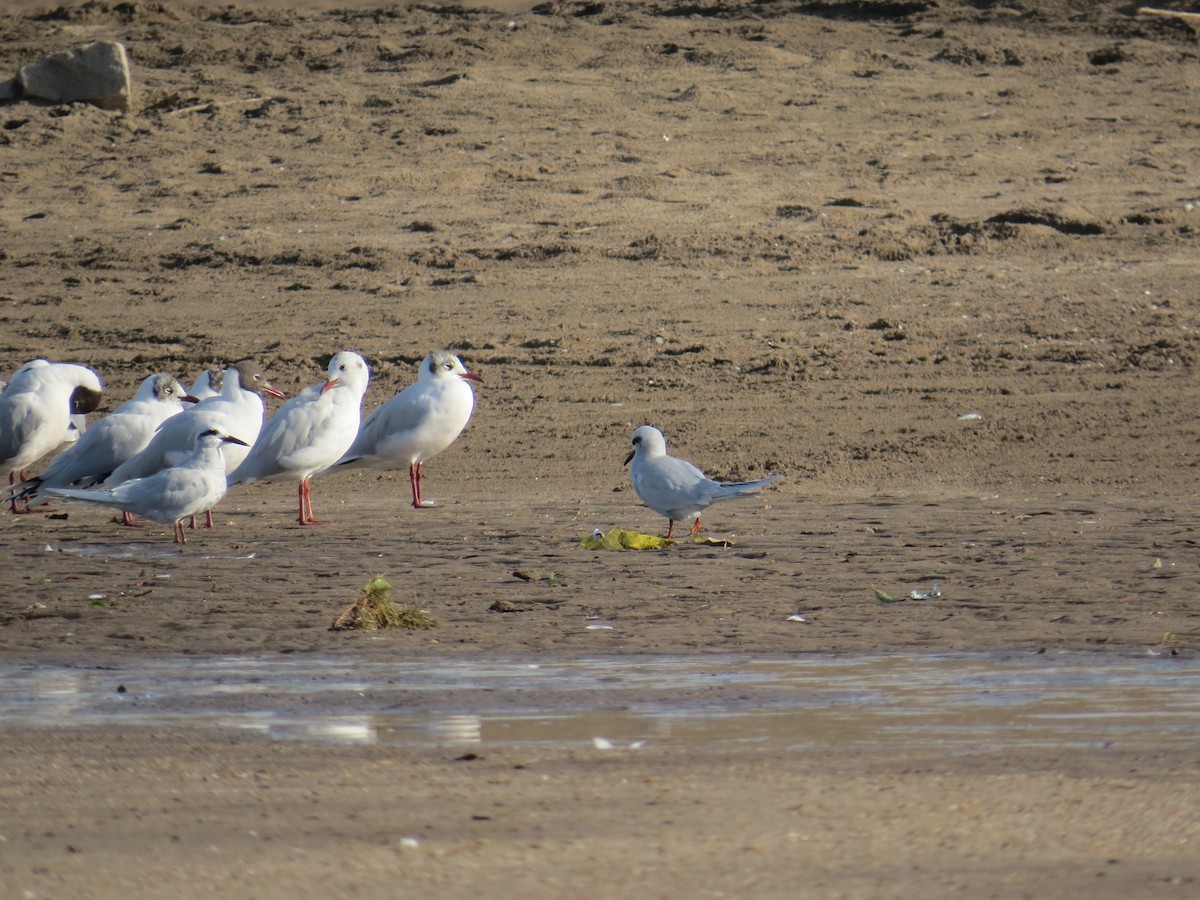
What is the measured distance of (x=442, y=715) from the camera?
222 inches

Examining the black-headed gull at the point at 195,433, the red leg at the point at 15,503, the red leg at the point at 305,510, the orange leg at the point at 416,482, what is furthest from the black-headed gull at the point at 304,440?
the red leg at the point at 15,503

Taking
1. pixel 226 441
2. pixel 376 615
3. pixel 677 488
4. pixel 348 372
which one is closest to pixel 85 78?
pixel 348 372

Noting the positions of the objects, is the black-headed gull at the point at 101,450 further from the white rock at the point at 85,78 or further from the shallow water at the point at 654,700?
the white rock at the point at 85,78

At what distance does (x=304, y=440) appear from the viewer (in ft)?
34.5

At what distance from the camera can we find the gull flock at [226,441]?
9375 mm

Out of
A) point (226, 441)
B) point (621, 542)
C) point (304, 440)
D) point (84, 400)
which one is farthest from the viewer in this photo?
point (84, 400)

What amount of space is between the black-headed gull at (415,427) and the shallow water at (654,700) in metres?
4.52

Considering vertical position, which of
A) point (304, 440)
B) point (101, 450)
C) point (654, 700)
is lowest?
point (101, 450)

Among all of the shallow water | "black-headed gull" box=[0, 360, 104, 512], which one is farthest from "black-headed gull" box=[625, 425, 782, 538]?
"black-headed gull" box=[0, 360, 104, 512]

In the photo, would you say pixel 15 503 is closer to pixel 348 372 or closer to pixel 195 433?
pixel 195 433

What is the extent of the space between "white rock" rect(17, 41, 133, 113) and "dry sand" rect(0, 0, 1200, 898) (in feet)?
1.00

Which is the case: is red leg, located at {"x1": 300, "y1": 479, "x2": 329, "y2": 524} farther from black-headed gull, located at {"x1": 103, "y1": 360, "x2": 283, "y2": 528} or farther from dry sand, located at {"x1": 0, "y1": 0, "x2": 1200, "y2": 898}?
black-headed gull, located at {"x1": 103, "y1": 360, "x2": 283, "y2": 528}

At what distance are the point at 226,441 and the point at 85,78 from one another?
30.2ft

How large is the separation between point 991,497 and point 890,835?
633 cm
